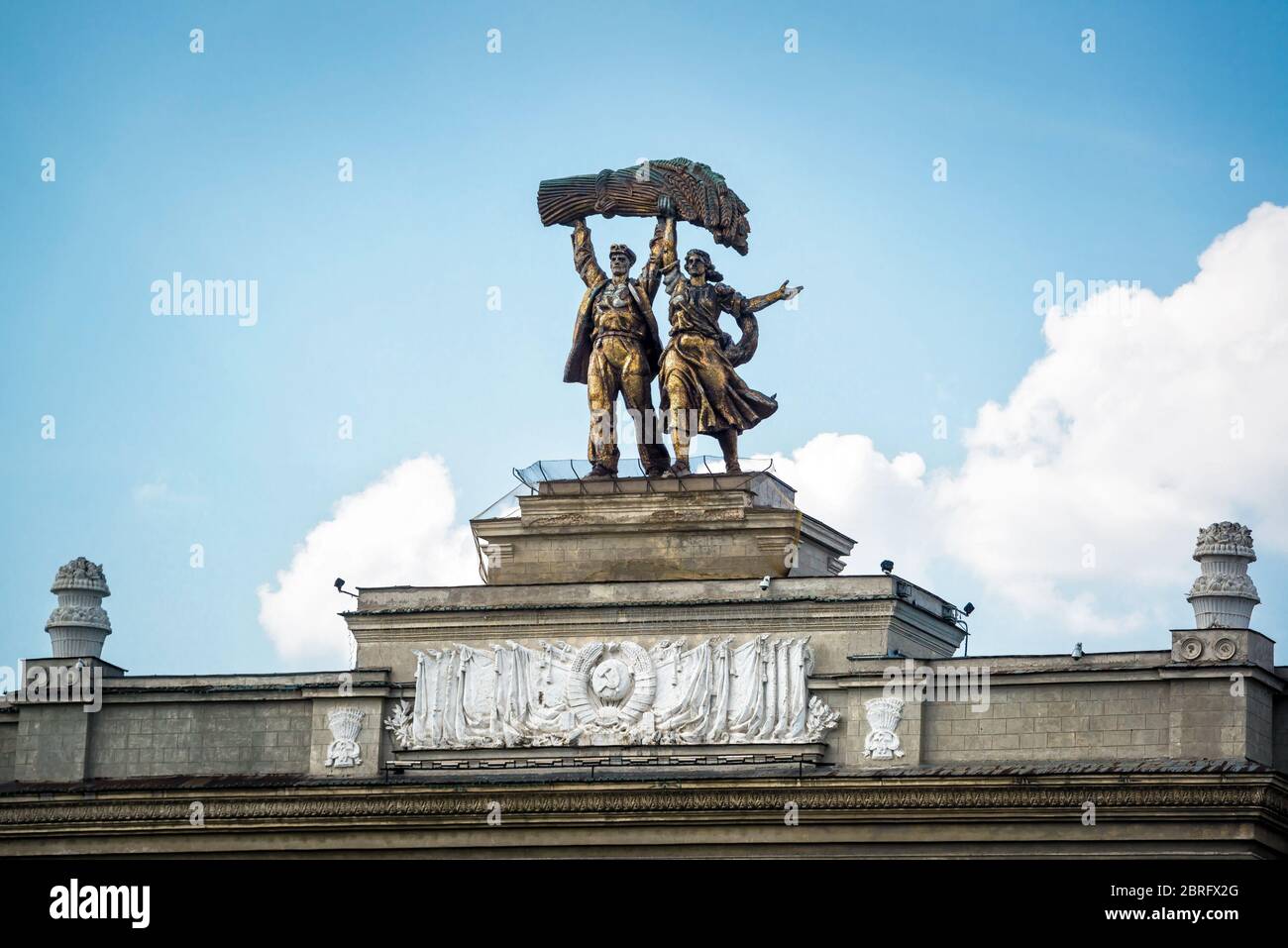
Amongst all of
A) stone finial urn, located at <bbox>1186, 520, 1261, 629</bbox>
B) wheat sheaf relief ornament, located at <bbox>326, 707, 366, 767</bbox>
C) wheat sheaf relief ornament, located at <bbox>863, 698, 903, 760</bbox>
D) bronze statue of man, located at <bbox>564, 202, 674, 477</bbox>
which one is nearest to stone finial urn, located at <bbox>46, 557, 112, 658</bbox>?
wheat sheaf relief ornament, located at <bbox>326, 707, 366, 767</bbox>

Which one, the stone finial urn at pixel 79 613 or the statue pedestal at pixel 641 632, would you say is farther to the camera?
the stone finial urn at pixel 79 613

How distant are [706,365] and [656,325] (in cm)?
135

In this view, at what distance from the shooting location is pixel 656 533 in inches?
1706

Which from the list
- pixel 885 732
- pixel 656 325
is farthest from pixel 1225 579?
pixel 656 325

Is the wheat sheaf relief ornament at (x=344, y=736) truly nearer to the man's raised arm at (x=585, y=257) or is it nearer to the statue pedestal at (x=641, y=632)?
the statue pedestal at (x=641, y=632)

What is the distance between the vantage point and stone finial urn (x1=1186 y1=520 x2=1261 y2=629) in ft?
131

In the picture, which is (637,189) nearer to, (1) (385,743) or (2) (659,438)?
(2) (659,438)

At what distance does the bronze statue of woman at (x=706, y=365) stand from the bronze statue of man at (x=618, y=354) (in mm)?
350

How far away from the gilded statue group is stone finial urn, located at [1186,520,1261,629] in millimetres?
7191

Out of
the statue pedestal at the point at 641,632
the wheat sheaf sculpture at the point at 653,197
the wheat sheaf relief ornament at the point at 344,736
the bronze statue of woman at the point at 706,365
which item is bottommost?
the wheat sheaf relief ornament at the point at 344,736

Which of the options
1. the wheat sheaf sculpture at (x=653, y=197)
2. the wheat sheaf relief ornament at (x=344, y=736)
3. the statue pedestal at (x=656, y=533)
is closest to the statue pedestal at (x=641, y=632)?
the statue pedestal at (x=656, y=533)

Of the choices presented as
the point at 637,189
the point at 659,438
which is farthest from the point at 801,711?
the point at 637,189

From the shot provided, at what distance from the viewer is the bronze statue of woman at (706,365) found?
43875 millimetres
